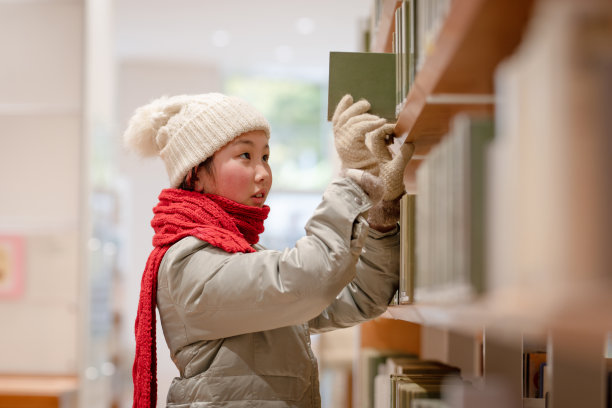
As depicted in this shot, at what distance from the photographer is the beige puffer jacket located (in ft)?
4.48

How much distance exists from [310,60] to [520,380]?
7018mm

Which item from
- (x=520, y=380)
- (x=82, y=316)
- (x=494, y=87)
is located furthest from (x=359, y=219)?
(x=82, y=316)

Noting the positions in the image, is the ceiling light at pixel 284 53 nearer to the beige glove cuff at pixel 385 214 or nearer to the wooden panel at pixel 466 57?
the beige glove cuff at pixel 385 214

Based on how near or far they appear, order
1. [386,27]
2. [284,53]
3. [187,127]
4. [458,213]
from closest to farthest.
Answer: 1. [458,213]
2. [187,127]
3. [386,27]
4. [284,53]

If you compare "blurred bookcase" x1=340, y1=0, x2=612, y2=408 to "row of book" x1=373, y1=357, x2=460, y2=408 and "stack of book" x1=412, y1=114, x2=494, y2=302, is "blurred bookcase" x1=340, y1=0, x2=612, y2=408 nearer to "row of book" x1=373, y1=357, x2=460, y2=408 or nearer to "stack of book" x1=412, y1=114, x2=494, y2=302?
"stack of book" x1=412, y1=114, x2=494, y2=302

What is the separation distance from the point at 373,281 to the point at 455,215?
2.88 ft

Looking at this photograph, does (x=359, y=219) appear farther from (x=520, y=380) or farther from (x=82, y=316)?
(x=82, y=316)

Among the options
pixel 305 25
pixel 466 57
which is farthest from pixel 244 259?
pixel 305 25

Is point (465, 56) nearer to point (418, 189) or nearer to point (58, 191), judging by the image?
point (418, 189)

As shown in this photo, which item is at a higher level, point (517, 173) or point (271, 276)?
point (517, 173)

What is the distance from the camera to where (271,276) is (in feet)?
4.57

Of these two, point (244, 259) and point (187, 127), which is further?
point (187, 127)

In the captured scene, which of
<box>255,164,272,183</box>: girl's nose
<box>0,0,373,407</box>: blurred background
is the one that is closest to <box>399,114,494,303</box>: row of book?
<box>255,164,272,183</box>: girl's nose

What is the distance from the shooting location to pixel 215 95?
1.74 metres
